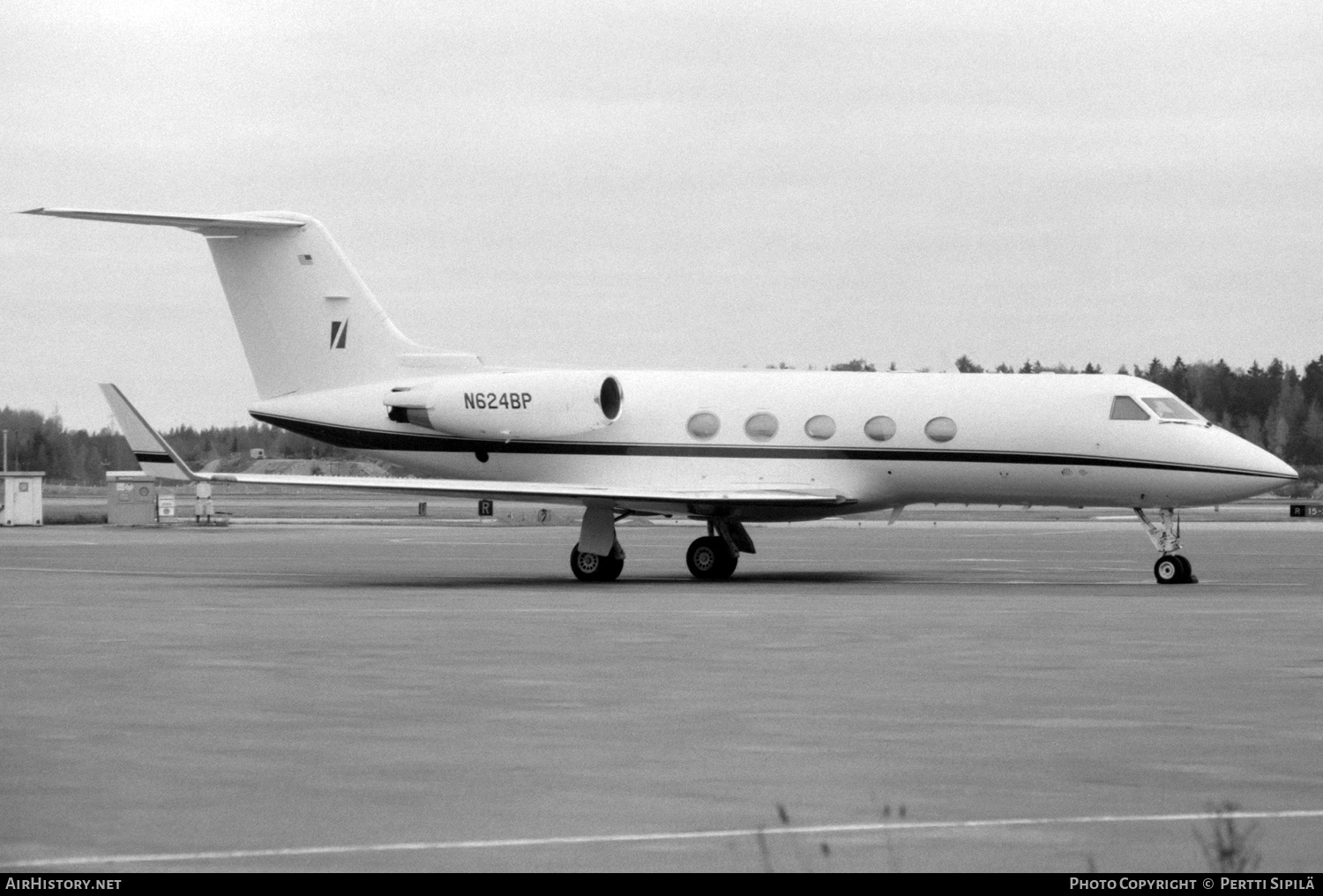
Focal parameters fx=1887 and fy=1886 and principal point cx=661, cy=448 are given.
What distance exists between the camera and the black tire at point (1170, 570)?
79.2 ft

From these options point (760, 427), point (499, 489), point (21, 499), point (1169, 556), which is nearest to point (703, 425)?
point (760, 427)

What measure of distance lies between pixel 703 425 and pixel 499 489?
3792mm

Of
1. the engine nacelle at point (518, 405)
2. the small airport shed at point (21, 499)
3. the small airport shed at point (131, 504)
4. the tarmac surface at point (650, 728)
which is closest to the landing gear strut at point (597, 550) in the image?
the engine nacelle at point (518, 405)

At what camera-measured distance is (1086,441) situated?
2517 cm

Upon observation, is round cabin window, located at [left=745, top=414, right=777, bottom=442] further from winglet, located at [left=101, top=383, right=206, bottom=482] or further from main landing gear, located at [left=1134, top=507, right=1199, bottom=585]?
winglet, located at [left=101, top=383, right=206, bottom=482]

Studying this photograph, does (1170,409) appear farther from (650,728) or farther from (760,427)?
(650,728)

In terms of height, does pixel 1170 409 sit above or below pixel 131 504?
above

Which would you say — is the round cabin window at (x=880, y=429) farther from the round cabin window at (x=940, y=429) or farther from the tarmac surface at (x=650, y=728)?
the tarmac surface at (x=650, y=728)

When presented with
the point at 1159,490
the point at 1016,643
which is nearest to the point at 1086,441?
the point at 1159,490

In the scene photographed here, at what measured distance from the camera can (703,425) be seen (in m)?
27.0

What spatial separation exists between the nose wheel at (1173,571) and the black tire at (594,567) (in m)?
7.21

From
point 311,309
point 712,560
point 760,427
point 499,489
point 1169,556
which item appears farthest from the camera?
point 311,309

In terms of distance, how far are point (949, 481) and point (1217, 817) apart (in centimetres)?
1858

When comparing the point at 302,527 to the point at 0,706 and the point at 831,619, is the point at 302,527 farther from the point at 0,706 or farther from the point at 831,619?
the point at 0,706
